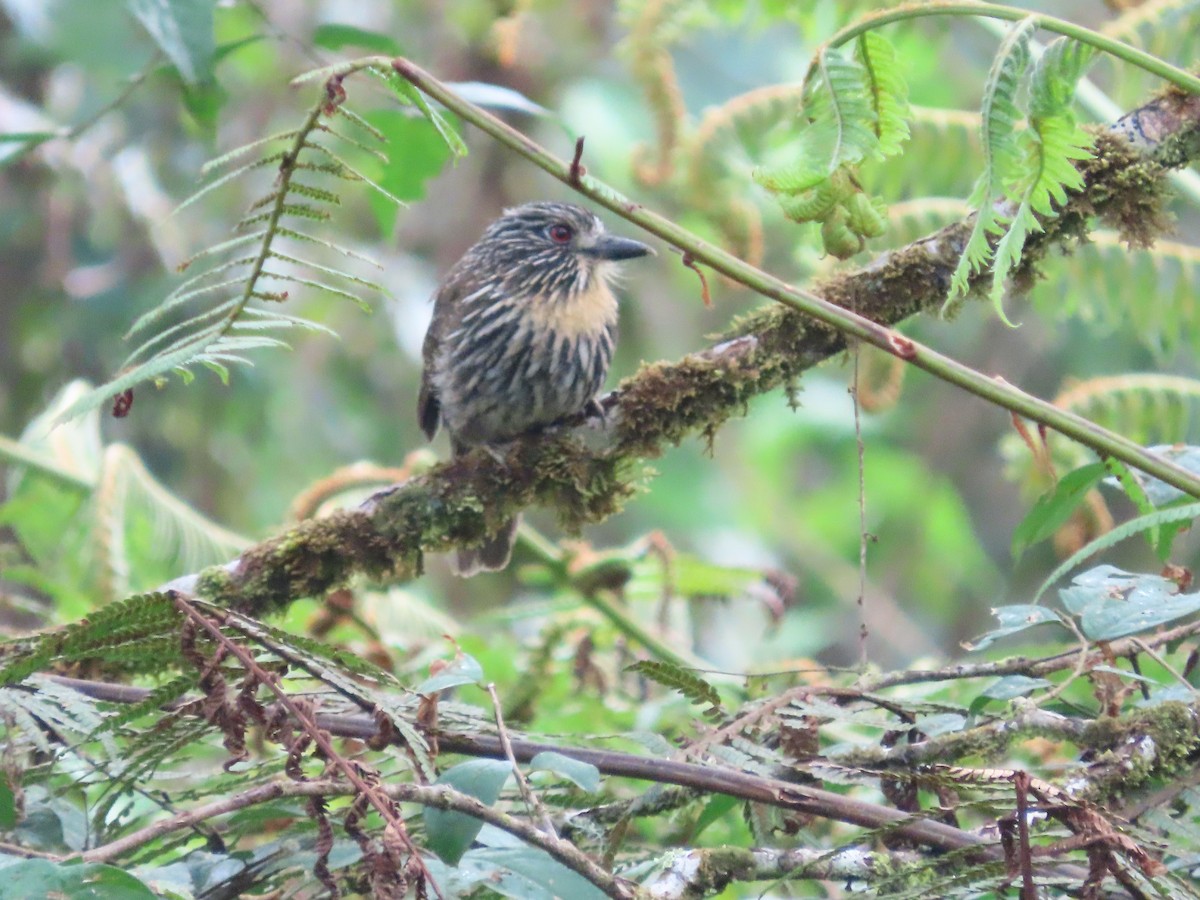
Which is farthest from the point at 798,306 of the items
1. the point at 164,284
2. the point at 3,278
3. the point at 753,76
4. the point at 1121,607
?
the point at 753,76

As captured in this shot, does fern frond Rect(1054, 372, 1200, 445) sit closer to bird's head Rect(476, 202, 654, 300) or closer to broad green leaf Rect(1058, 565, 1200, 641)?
bird's head Rect(476, 202, 654, 300)

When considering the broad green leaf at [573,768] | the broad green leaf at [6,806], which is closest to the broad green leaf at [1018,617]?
the broad green leaf at [573,768]

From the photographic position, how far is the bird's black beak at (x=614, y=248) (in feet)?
11.8

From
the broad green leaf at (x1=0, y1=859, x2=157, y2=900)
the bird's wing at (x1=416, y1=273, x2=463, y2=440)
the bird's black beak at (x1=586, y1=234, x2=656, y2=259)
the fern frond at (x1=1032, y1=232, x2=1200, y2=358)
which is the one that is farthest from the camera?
the bird's wing at (x1=416, y1=273, x2=463, y2=440)

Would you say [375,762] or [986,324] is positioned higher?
[986,324]

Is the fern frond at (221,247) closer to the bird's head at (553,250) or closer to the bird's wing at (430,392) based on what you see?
the bird's head at (553,250)

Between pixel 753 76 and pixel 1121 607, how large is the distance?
732 cm

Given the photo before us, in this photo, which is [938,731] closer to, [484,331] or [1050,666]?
[1050,666]

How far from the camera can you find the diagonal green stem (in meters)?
1.52

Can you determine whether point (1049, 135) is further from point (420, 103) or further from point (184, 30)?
point (184, 30)

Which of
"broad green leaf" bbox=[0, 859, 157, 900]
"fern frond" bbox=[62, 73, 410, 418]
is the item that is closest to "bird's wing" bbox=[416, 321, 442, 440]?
"fern frond" bbox=[62, 73, 410, 418]

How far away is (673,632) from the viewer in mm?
3551

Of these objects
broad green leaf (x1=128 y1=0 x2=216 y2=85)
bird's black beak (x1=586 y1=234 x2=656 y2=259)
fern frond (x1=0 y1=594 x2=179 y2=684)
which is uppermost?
broad green leaf (x1=128 y1=0 x2=216 y2=85)

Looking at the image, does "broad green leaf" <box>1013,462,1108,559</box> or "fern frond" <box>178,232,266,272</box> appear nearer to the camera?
"fern frond" <box>178,232,266,272</box>
